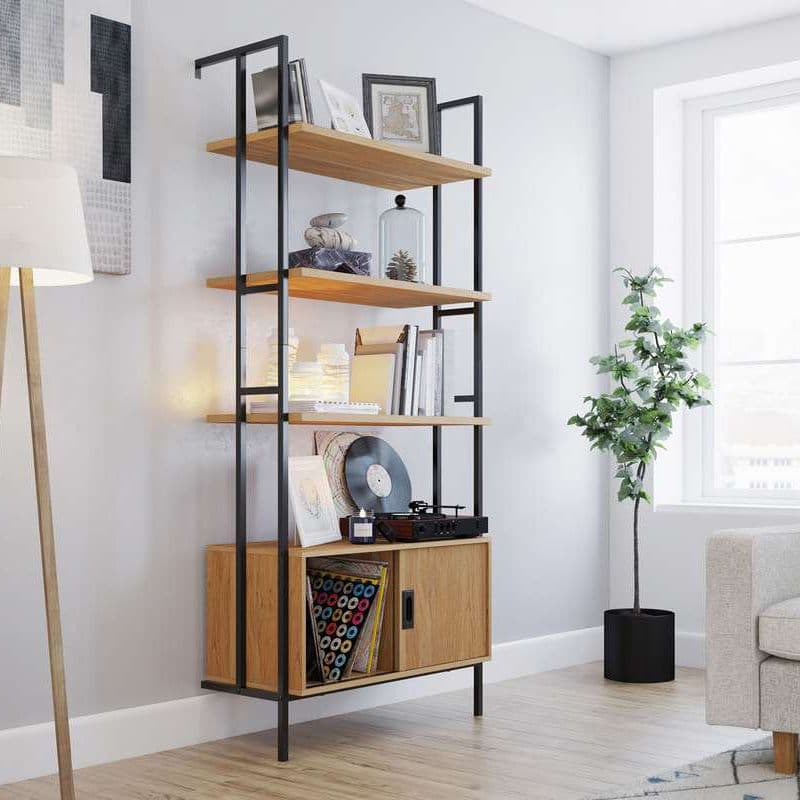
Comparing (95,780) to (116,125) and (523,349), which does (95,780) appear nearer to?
(116,125)

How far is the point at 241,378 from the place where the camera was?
355 cm

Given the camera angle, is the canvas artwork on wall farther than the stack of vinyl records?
No

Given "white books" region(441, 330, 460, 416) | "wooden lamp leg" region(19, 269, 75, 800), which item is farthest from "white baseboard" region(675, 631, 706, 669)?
"wooden lamp leg" region(19, 269, 75, 800)

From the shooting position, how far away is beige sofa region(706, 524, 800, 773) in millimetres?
3068

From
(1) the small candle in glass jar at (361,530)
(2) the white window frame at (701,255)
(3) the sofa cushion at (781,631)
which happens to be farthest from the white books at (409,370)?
(2) the white window frame at (701,255)

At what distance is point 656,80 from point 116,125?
2.56 metres

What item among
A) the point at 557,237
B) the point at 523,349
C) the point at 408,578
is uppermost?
the point at 557,237

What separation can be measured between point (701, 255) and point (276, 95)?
2385 mm

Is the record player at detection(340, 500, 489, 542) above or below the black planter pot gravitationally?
above

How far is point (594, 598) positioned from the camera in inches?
201

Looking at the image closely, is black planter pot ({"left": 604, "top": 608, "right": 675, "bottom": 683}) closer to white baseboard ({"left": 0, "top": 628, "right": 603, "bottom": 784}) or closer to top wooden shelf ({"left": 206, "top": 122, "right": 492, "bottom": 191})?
white baseboard ({"left": 0, "top": 628, "right": 603, "bottom": 784})

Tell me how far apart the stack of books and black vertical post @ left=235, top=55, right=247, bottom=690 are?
42 centimetres

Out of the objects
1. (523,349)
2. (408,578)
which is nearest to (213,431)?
(408,578)

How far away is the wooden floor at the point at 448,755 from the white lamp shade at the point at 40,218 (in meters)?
1.31
